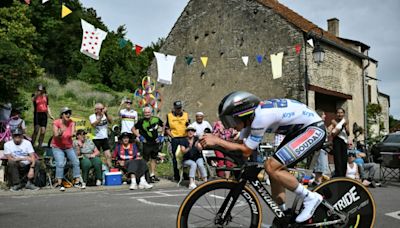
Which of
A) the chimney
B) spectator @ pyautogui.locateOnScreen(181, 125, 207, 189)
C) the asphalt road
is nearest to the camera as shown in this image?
the asphalt road

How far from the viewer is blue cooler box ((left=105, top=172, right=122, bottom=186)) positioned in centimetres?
1083

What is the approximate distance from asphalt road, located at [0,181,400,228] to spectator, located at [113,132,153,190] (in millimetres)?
414

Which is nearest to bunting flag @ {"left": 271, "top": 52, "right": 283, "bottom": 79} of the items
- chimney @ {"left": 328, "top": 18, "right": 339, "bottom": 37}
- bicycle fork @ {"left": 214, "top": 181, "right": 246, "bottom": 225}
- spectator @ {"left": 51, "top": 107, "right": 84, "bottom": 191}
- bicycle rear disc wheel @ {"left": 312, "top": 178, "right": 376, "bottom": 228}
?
chimney @ {"left": 328, "top": 18, "right": 339, "bottom": 37}

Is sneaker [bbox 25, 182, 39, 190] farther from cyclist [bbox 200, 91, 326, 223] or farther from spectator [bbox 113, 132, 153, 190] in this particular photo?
cyclist [bbox 200, 91, 326, 223]

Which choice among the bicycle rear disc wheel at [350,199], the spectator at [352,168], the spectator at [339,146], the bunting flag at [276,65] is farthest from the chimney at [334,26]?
the bicycle rear disc wheel at [350,199]

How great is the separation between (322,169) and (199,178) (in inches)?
138

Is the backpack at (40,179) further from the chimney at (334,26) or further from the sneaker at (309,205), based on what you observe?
the chimney at (334,26)

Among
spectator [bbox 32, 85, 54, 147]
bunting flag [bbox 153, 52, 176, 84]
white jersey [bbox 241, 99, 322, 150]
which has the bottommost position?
white jersey [bbox 241, 99, 322, 150]

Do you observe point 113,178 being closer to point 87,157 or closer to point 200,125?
point 87,157

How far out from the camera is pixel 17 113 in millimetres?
12203

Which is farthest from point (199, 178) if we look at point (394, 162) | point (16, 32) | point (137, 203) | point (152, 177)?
point (16, 32)

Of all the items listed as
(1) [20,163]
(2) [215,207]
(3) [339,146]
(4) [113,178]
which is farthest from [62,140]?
(2) [215,207]

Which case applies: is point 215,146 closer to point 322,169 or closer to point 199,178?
point 322,169

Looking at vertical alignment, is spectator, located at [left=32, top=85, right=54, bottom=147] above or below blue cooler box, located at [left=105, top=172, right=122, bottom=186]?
above
